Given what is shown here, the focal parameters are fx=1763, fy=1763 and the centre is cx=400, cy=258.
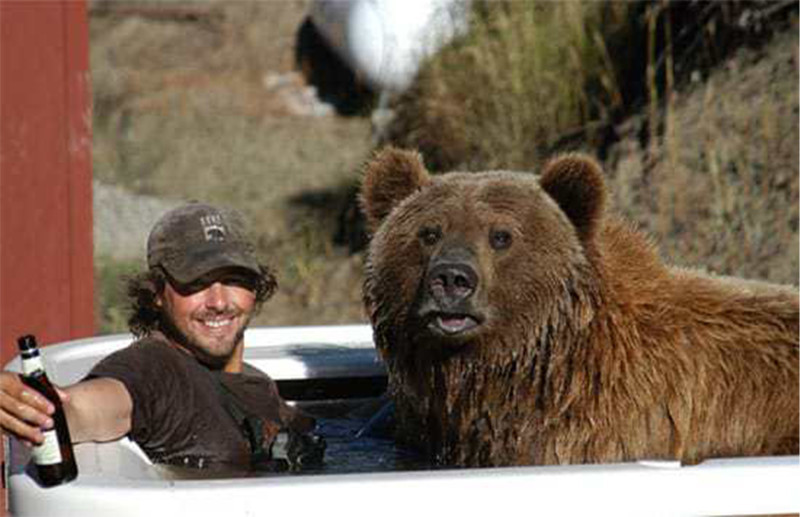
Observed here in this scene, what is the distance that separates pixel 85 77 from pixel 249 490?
146 inches

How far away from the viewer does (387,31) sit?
389 inches

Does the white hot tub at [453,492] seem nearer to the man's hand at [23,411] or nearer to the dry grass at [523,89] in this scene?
the man's hand at [23,411]

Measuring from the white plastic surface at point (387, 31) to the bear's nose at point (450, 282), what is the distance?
5677 mm

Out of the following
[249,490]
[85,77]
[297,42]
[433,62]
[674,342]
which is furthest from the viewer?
[297,42]

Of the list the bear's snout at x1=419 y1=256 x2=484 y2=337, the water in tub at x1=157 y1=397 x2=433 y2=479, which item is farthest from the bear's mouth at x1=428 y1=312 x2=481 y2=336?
the water in tub at x1=157 y1=397 x2=433 y2=479

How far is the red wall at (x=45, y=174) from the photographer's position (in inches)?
229

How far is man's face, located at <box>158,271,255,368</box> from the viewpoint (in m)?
3.86

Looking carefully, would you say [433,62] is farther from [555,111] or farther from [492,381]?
[492,381]

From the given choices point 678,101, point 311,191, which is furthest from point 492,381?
point 311,191

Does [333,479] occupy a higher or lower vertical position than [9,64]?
lower

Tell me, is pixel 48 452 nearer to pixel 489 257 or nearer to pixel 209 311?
pixel 209 311

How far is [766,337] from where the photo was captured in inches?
146

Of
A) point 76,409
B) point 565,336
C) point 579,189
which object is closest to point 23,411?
point 76,409

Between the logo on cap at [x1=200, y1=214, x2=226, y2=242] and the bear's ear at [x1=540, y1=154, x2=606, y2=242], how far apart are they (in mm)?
717
